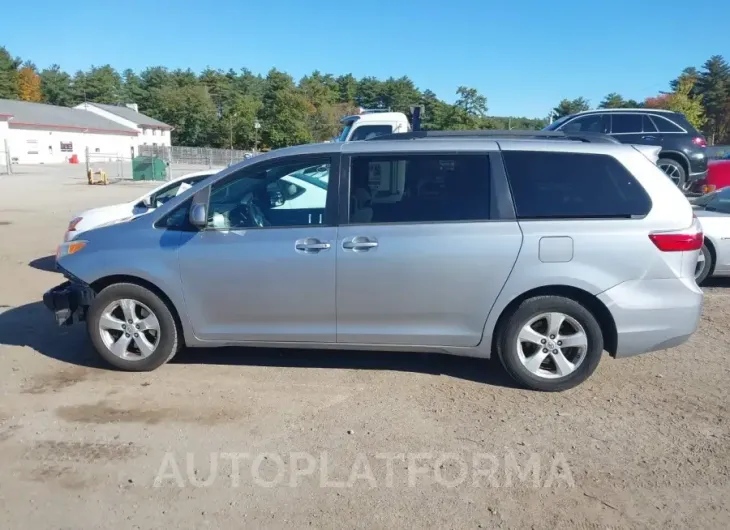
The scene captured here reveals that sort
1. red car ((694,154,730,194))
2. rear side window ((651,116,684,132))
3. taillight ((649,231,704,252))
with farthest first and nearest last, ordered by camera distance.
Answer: red car ((694,154,730,194)), rear side window ((651,116,684,132)), taillight ((649,231,704,252))

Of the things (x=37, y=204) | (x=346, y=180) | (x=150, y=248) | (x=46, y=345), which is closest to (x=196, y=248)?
(x=150, y=248)

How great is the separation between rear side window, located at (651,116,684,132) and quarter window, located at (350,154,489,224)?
33.2 feet

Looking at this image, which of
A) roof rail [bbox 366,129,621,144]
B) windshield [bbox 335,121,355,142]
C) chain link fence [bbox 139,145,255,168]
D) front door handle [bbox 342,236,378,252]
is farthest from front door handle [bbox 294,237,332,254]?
chain link fence [bbox 139,145,255,168]

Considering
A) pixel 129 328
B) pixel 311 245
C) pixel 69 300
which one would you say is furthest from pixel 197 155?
pixel 311 245

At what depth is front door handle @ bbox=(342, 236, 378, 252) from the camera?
4602 millimetres

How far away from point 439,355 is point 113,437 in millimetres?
2788

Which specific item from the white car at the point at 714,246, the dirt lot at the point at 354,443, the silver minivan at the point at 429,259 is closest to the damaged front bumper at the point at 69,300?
the silver minivan at the point at 429,259

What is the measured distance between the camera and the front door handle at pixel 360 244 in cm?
460

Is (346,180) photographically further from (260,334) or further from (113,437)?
(113,437)

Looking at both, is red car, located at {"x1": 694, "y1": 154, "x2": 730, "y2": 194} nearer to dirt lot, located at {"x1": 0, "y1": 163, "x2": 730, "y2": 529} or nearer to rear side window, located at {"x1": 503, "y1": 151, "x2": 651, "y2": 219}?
dirt lot, located at {"x1": 0, "y1": 163, "x2": 730, "y2": 529}

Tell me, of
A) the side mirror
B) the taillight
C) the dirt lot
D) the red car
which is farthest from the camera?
the red car

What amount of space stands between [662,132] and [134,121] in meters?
75.4

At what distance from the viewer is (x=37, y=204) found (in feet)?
64.6

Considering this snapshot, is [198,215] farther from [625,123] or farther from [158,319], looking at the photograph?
[625,123]
